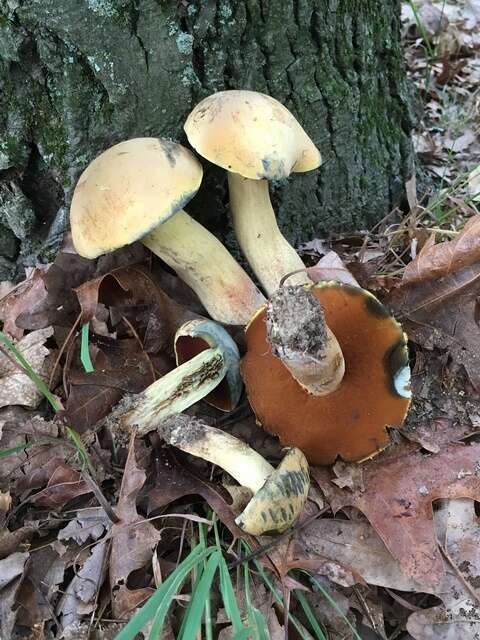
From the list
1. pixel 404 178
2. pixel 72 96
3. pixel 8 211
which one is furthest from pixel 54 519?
pixel 404 178

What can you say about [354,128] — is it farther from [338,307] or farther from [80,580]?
[80,580]

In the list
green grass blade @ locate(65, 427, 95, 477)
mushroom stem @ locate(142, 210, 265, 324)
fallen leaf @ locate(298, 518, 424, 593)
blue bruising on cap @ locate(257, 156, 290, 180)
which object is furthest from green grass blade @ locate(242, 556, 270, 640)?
blue bruising on cap @ locate(257, 156, 290, 180)

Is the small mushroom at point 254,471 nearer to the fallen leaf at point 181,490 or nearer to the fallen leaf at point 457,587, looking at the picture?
the fallen leaf at point 181,490

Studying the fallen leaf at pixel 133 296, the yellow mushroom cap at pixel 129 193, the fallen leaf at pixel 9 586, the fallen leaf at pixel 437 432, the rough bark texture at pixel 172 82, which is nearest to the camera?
the fallen leaf at pixel 9 586

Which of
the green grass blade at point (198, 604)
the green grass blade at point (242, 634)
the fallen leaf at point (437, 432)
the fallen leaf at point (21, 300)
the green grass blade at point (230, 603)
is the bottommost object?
the fallen leaf at point (437, 432)

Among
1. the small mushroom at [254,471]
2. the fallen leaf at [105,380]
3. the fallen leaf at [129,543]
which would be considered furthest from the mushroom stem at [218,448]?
the fallen leaf at [105,380]

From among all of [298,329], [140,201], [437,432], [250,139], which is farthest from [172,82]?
[437,432]
